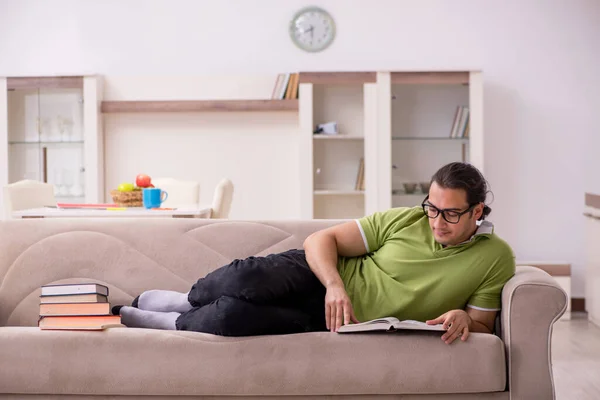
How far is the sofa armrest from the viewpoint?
7.41 feet

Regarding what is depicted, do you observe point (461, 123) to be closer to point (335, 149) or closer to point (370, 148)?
point (370, 148)

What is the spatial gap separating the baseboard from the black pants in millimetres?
3860

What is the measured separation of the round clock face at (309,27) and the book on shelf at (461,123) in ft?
3.72

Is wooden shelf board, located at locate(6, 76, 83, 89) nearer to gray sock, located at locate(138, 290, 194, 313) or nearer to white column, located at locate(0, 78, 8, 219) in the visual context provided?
white column, located at locate(0, 78, 8, 219)

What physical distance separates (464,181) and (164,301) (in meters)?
1.02

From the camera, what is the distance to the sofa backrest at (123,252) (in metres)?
2.80

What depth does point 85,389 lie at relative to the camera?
89.4 inches

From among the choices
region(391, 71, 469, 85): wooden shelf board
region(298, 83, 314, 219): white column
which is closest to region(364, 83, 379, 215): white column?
region(391, 71, 469, 85): wooden shelf board

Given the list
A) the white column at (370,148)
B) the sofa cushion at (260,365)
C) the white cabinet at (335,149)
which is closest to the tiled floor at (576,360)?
the sofa cushion at (260,365)

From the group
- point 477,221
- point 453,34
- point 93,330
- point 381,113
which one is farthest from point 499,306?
point 453,34

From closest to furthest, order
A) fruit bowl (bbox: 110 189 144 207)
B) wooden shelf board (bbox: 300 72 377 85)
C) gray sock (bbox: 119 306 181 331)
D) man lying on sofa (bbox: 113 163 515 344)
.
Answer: man lying on sofa (bbox: 113 163 515 344) → gray sock (bbox: 119 306 181 331) → fruit bowl (bbox: 110 189 144 207) → wooden shelf board (bbox: 300 72 377 85)

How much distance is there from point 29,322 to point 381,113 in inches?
133

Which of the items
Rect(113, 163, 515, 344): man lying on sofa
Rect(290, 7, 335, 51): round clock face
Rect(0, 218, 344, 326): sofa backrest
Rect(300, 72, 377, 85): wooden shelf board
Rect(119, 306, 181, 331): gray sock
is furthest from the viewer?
Rect(290, 7, 335, 51): round clock face

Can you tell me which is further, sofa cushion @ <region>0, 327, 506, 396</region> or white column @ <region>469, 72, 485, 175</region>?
white column @ <region>469, 72, 485, 175</region>
